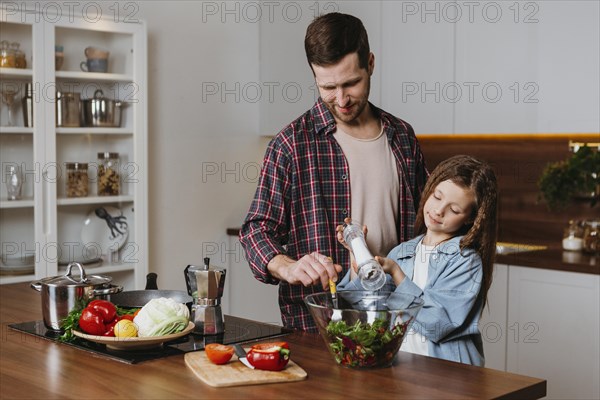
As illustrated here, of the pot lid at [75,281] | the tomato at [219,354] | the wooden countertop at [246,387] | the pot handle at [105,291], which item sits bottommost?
the wooden countertop at [246,387]

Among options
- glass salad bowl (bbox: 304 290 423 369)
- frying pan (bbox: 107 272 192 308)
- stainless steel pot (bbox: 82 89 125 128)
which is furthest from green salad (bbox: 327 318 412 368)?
stainless steel pot (bbox: 82 89 125 128)

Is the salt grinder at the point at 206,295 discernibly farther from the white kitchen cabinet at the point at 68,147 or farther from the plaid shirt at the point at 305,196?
the white kitchen cabinet at the point at 68,147

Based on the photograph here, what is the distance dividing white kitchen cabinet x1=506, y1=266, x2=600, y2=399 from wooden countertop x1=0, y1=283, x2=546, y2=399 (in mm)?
1687

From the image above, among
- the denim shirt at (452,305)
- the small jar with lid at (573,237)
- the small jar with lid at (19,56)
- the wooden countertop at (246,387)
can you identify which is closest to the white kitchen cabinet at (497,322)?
the small jar with lid at (573,237)

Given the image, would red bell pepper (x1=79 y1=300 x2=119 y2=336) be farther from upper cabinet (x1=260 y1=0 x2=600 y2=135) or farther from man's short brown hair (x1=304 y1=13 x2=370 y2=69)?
upper cabinet (x1=260 y1=0 x2=600 y2=135)

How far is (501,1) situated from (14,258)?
2503 millimetres

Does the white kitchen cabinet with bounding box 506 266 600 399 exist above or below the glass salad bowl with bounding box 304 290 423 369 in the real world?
below

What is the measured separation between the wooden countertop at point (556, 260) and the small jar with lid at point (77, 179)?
6.45 feet

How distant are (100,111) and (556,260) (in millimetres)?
2215

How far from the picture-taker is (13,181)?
371 cm

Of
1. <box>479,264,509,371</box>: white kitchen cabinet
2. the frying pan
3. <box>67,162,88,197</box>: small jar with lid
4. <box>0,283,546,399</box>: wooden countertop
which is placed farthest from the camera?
<box>67,162,88,197</box>: small jar with lid

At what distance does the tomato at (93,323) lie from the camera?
1.99 metres

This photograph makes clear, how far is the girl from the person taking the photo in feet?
6.73

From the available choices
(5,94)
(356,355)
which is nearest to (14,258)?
(5,94)
